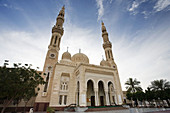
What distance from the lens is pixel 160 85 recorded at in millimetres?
22500

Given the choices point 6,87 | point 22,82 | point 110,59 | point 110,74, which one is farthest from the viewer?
point 110,59

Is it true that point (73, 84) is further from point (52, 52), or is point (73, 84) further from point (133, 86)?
point (133, 86)

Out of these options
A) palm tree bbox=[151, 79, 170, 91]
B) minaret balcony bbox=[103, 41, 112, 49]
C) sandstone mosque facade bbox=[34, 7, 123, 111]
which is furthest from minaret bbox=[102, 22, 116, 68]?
palm tree bbox=[151, 79, 170, 91]

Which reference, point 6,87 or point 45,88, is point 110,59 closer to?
point 45,88

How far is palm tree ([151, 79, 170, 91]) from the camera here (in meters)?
21.9

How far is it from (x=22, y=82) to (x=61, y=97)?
709cm

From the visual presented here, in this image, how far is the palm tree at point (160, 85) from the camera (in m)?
21.9

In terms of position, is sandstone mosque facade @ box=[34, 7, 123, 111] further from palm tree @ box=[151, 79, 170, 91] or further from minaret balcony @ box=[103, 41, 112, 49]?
palm tree @ box=[151, 79, 170, 91]

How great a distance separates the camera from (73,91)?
611 inches

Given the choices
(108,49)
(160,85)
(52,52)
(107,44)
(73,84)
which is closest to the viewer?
(73,84)

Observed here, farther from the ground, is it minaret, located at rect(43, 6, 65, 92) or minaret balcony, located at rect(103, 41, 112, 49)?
minaret balcony, located at rect(103, 41, 112, 49)

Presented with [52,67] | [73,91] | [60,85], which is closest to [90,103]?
[73,91]

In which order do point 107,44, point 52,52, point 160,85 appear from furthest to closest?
point 107,44
point 160,85
point 52,52

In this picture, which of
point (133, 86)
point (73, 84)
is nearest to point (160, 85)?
point (133, 86)
